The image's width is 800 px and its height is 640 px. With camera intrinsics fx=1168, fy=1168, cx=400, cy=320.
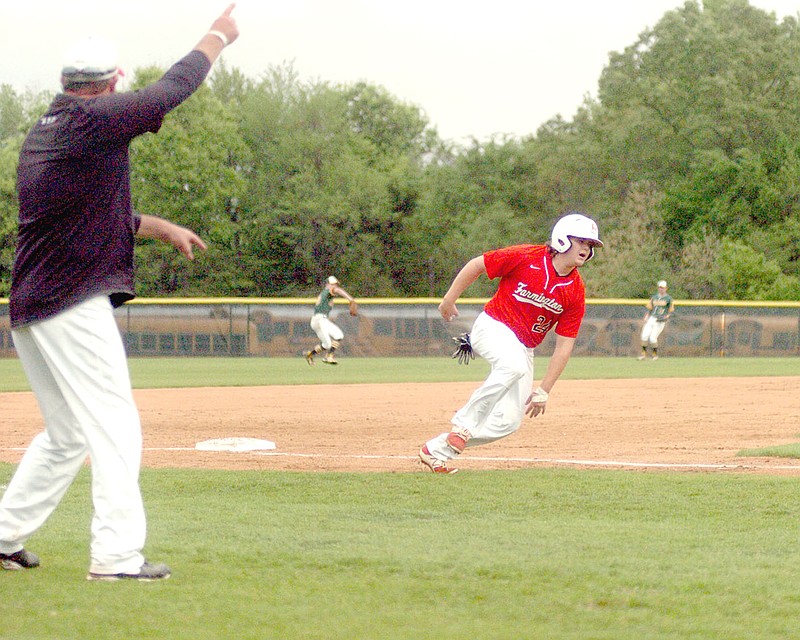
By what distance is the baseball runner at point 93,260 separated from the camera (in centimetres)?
399

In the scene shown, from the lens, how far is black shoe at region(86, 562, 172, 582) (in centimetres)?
406

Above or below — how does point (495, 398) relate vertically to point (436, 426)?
above

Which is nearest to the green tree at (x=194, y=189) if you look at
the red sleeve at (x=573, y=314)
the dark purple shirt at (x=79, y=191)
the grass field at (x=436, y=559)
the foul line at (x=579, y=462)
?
the foul line at (x=579, y=462)

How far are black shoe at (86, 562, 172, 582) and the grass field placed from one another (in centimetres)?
6

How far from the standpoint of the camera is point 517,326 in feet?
24.6

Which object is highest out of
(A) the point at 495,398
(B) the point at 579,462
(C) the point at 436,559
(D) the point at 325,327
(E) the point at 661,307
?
(A) the point at 495,398

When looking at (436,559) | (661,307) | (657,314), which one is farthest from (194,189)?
(436,559)

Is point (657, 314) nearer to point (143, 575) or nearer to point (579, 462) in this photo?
point (579, 462)

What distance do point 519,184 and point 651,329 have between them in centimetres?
3042

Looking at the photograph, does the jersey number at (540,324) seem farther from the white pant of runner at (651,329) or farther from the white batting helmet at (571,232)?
the white pant of runner at (651,329)

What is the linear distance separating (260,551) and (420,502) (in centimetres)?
163

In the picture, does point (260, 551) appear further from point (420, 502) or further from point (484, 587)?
point (420, 502)

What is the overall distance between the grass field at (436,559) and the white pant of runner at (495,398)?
0.36 m

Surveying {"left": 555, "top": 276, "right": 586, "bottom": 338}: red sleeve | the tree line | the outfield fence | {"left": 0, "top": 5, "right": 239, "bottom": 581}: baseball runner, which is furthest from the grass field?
the tree line
